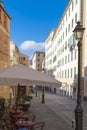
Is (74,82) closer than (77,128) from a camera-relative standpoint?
No

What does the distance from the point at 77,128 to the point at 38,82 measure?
320 cm

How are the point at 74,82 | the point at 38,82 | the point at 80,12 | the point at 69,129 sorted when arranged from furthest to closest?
the point at 74,82
the point at 80,12
the point at 69,129
the point at 38,82

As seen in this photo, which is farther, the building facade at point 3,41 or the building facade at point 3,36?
the building facade at point 3,36

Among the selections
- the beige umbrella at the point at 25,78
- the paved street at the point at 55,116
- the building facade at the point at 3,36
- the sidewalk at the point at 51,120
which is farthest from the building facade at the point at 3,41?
the beige umbrella at the point at 25,78

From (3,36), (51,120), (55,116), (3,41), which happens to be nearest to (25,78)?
(51,120)

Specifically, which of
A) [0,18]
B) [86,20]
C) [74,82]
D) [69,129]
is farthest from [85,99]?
[69,129]

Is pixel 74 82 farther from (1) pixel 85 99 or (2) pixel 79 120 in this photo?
(2) pixel 79 120

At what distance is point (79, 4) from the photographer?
173 ft

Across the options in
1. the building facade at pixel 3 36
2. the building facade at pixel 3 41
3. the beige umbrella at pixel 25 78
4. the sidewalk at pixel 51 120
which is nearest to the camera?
the beige umbrella at pixel 25 78

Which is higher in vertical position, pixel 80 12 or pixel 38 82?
pixel 80 12

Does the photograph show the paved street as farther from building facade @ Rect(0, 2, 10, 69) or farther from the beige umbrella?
the beige umbrella

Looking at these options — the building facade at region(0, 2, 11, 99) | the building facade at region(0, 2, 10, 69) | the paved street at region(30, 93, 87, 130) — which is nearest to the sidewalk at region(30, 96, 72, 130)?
the paved street at region(30, 93, 87, 130)

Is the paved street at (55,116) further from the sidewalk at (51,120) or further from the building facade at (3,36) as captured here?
the building facade at (3,36)

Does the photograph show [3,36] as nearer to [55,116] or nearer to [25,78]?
[55,116]
